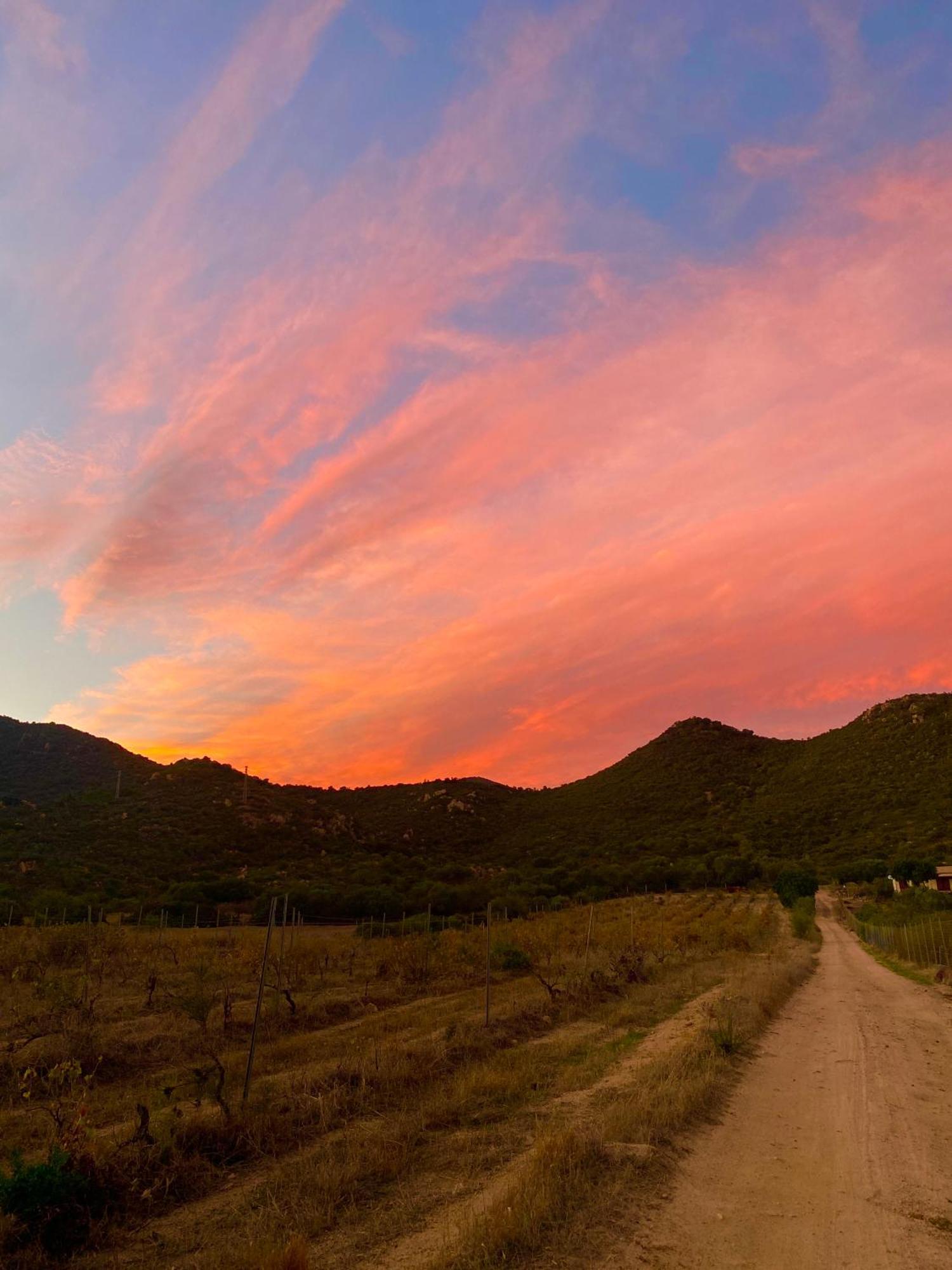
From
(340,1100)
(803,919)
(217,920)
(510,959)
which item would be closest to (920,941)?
(803,919)

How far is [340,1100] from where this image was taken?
34.5ft

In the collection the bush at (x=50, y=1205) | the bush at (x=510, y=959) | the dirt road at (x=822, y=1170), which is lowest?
the bush at (x=510, y=959)

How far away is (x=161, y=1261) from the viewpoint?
6.57 metres

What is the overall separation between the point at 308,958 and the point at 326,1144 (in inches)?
737

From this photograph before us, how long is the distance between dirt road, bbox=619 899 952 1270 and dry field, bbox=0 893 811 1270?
2.29ft

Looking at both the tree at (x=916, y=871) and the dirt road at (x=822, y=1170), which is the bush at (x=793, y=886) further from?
the dirt road at (x=822, y=1170)

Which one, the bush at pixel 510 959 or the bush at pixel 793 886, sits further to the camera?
the bush at pixel 793 886

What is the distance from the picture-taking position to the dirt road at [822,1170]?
262 inches

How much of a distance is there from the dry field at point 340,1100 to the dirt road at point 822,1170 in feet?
2.29

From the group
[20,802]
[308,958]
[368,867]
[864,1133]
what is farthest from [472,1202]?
[20,802]

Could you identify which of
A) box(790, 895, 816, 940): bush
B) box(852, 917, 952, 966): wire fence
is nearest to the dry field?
box(852, 917, 952, 966): wire fence

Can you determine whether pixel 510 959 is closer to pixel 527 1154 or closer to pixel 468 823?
pixel 527 1154

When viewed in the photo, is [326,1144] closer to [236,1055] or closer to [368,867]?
[236,1055]

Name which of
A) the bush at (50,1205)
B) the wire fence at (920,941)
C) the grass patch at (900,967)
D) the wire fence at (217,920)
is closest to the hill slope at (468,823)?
the wire fence at (217,920)
